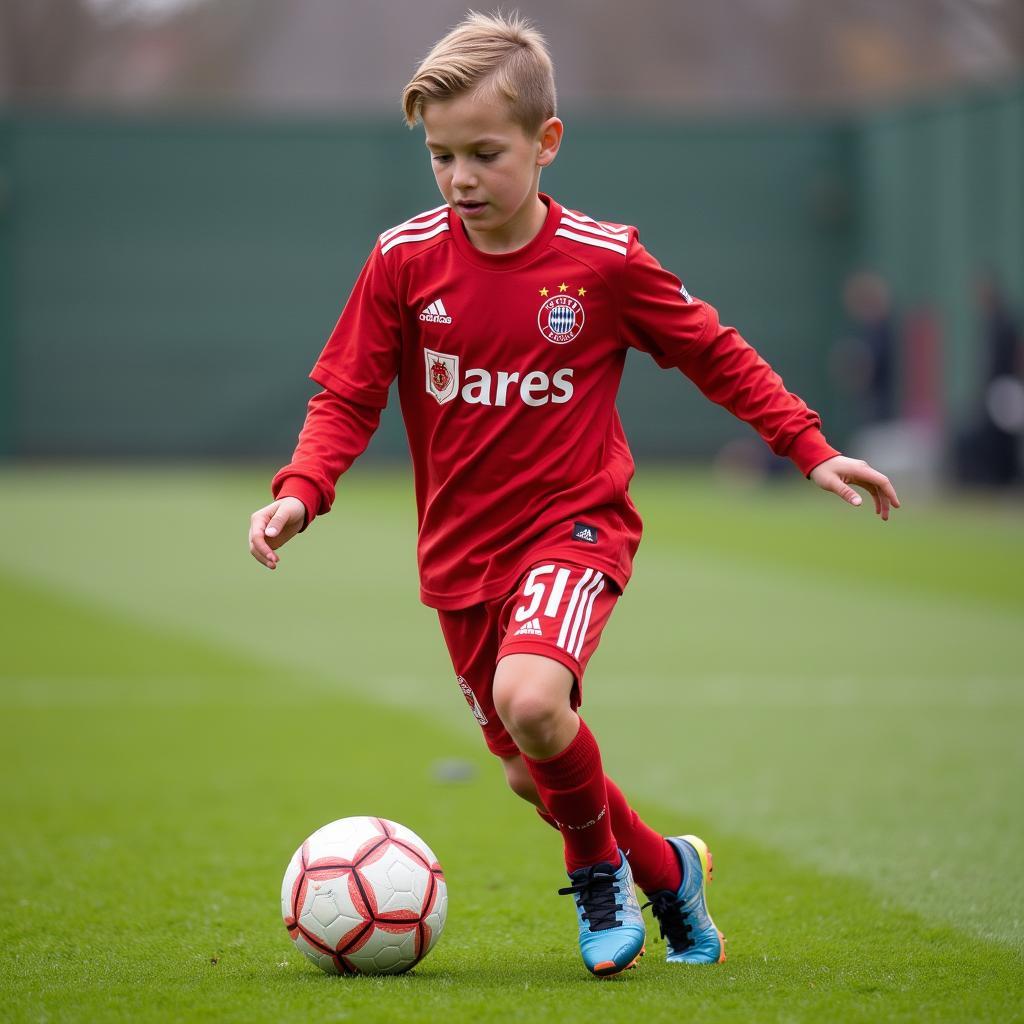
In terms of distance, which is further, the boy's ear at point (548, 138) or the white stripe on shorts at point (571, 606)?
the boy's ear at point (548, 138)

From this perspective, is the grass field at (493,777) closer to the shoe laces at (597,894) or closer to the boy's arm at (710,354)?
the shoe laces at (597,894)

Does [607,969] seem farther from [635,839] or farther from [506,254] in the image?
[506,254]

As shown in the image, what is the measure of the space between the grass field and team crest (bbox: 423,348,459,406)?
130cm

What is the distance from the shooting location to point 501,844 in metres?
5.51

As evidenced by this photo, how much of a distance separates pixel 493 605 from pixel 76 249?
2213 cm

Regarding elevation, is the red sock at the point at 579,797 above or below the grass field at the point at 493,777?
above

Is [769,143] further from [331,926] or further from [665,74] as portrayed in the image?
[331,926]

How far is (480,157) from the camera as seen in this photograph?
383cm

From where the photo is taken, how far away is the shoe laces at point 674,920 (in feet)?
13.3

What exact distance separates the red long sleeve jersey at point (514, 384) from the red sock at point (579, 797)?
1.34ft

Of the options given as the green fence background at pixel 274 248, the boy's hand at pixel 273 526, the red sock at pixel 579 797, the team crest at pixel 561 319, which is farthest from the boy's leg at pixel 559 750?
the green fence background at pixel 274 248

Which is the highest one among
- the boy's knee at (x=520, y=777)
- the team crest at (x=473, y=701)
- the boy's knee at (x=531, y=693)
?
the boy's knee at (x=531, y=693)

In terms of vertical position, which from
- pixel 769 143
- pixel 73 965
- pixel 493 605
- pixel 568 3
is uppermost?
pixel 568 3

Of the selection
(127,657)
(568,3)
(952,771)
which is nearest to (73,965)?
(952,771)
